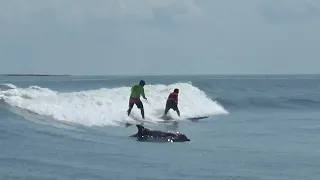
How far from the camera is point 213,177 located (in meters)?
13.6

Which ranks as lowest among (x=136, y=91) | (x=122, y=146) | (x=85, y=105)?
(x=122, y=146)

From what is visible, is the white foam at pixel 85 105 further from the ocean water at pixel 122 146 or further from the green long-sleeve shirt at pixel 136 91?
the green long-sleeve shirt at pixel 136 91

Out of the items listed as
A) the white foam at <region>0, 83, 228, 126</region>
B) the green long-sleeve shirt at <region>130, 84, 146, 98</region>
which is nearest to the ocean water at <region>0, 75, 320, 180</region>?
Answer: the white foam at <region>0, 83, 228, 126</region>

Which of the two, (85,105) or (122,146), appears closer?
(122,146)

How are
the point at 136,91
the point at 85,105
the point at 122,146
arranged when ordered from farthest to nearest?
the point at 85,105 < the point at 136,91 < the point at 122,146

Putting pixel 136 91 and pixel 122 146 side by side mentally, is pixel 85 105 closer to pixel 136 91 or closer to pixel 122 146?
pixel 136 91

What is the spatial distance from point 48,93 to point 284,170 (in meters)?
17.0

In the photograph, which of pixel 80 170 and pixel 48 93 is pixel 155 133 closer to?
pixel 80 170

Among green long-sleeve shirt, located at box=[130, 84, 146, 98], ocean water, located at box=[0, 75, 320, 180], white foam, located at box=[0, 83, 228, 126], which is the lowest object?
ocean water, located at box=[0, 75, 320, 180]

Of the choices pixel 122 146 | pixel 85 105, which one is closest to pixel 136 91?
pixel 85 105

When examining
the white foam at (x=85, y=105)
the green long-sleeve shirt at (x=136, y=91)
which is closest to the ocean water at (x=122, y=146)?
the white foam at (x=85, y=105)

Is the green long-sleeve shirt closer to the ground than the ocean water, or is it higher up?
higher up

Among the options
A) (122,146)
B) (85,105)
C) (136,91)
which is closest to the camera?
(122,146)

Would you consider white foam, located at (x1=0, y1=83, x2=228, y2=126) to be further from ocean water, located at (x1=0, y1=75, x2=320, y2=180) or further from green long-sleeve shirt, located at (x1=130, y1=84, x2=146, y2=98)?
green long-sleeve shirt, located at (x1=130, y1=84, x2=146, y2=98)
